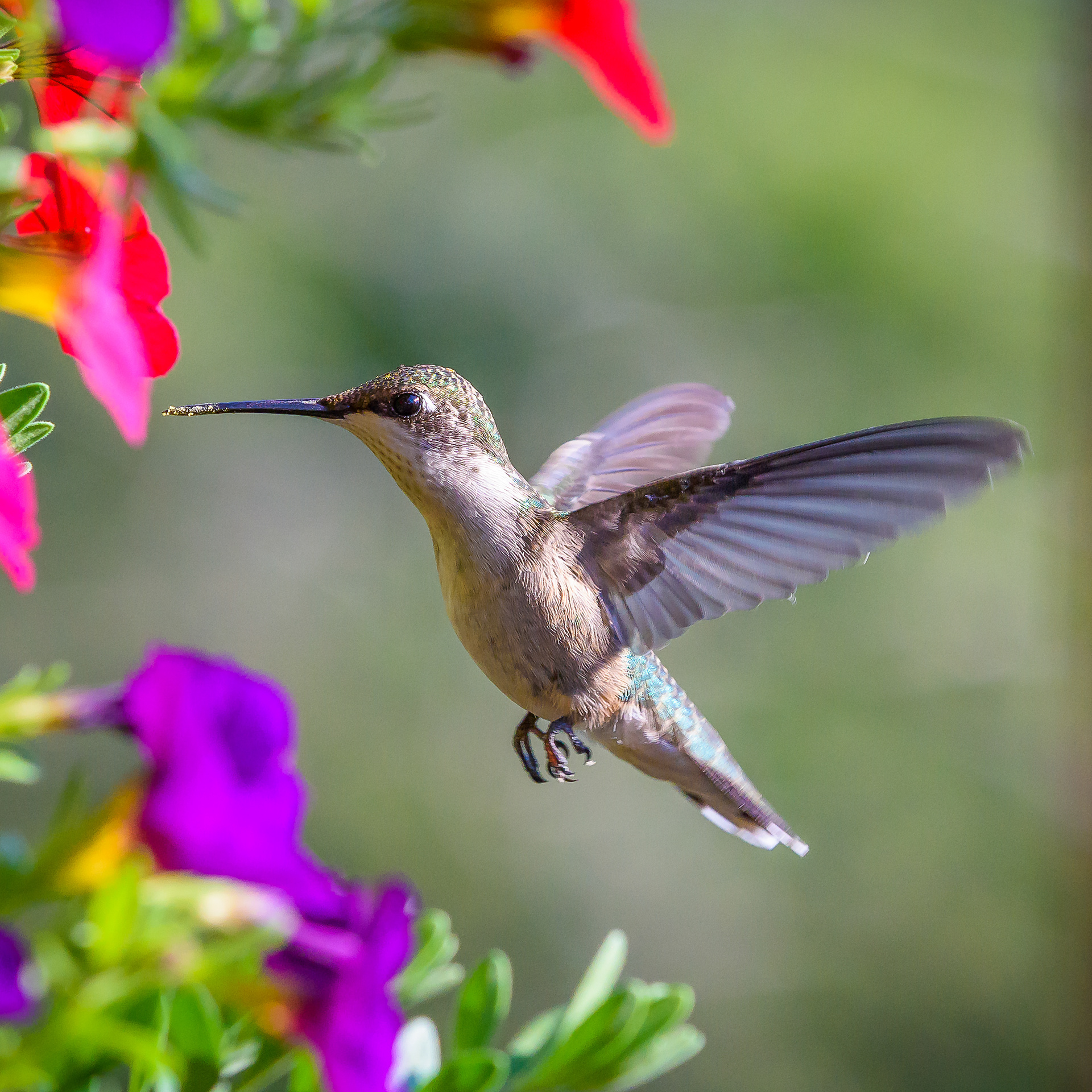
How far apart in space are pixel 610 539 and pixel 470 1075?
2.40ft

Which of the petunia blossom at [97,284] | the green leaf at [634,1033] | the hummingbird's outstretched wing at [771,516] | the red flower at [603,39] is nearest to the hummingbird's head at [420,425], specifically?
the hummingbird's outstretched wing at [771,516]

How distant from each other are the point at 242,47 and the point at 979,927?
19.6 feet

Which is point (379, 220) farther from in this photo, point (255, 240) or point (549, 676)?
point (549, 676)

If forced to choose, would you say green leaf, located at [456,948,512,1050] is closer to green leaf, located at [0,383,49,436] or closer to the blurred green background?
green leaf, located at [0,383,49,436]

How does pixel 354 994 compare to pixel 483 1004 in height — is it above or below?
above

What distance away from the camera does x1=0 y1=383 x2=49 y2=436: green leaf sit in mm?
693

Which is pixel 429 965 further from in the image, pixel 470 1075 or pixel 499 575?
pixel 499 575

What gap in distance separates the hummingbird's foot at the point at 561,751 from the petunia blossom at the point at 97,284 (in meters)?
0.61

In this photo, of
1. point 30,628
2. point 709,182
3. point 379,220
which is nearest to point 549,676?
point 30,628

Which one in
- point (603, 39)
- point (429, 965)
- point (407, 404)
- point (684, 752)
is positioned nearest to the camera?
point (603, 39)

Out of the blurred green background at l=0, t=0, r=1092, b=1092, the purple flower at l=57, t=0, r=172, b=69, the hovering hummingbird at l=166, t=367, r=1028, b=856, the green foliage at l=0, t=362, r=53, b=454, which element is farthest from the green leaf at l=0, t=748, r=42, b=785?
the blurred green background at l=0, t=0, r=1092, b=1092

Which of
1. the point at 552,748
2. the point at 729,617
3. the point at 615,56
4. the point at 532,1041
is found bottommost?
the point at 729,617

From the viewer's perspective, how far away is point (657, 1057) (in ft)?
2.78

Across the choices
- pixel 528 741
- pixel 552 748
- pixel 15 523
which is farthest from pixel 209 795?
pixel 528 741
